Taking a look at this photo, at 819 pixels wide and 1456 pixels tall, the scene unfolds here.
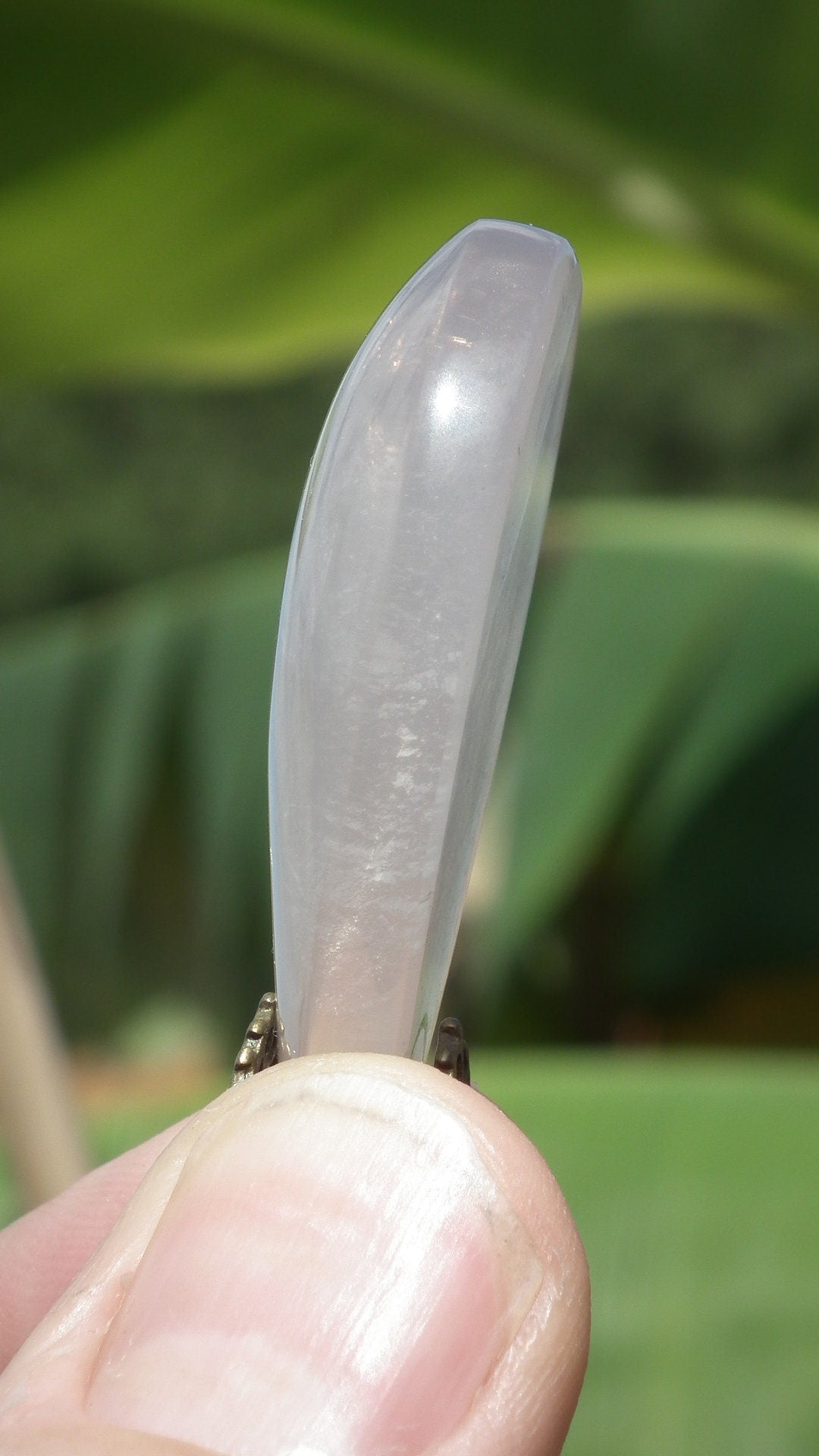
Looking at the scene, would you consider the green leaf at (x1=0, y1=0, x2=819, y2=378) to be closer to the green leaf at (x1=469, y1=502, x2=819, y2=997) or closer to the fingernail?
the green leaf at (x1=469, y1=502, x2=819, y2=997)

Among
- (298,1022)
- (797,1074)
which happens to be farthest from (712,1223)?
(298,1022)

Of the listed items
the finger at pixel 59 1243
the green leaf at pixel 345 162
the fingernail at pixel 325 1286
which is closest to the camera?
the fingernail at pixel 325 1286

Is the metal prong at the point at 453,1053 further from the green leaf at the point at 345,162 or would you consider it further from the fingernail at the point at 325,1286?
the green leaf at the point at 345,162

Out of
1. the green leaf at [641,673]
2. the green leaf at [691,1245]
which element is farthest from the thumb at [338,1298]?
the green leaf at [641,673]

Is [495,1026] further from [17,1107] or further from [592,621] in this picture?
[17,1107]

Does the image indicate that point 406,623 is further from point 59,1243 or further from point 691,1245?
point 691,1245

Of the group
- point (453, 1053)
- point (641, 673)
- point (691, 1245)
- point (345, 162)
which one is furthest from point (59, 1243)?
point (641, 673)
